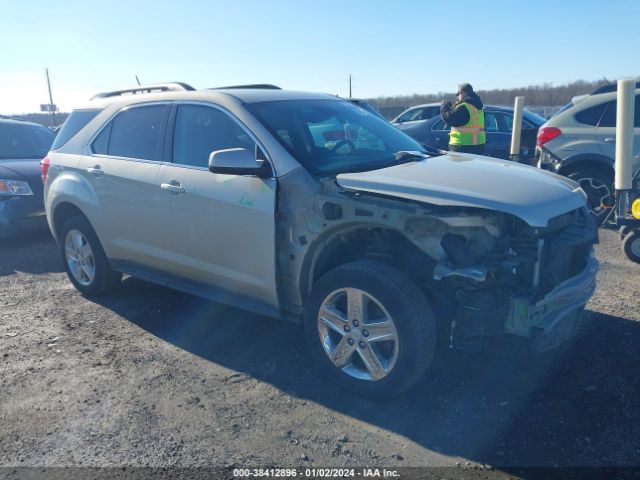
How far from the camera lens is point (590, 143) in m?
7.53

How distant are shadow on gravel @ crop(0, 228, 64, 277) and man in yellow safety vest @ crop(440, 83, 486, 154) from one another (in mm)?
5350

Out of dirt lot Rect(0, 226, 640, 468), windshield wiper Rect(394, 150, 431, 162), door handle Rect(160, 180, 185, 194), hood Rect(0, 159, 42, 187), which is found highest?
windshield wiper Rect(394, 150, 431, 162)

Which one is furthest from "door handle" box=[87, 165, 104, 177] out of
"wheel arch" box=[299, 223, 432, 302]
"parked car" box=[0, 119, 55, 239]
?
"parked car" box=[0, 119, 55, 239]

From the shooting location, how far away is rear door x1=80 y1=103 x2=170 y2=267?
15.0 ft

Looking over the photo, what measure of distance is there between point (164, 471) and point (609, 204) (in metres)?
6.70

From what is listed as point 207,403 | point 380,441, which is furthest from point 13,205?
point 380,441

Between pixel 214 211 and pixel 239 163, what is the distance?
19.1 inches

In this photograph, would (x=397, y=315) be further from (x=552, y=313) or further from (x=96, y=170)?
(x=96, y=170)

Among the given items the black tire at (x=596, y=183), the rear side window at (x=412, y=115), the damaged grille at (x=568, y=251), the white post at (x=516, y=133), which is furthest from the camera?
the rear side window at (x=412, y=115)

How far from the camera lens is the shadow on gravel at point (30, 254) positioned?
22.0ft

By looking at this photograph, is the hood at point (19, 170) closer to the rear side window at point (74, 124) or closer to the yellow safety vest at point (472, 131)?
the rear side window at point (74, 124)

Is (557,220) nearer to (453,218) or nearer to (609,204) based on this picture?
(453,218)

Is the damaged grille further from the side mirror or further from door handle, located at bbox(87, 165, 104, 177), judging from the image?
door handle, located at bbox(87, 165, 104, 177)

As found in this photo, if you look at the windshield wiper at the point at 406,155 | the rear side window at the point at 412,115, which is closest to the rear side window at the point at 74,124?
the windshield wiper at the point at 406,155
